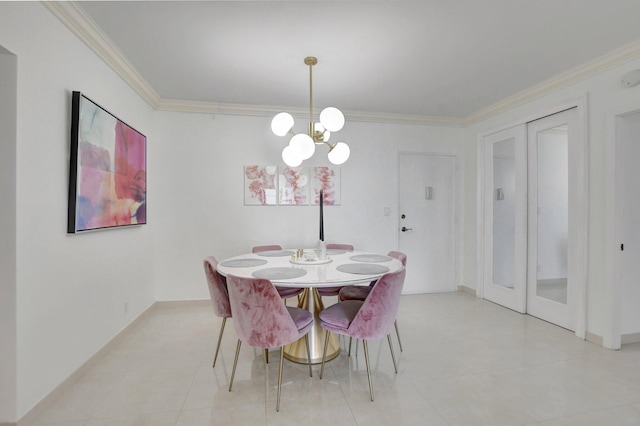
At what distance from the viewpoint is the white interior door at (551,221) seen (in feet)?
9.51

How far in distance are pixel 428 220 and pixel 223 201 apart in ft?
9.20

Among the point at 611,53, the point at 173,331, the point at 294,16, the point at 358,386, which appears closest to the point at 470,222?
the point at 611,53

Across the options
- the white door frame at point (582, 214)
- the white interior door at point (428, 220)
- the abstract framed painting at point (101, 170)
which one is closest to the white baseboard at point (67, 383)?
the abstract framed painting at point (101, 170)

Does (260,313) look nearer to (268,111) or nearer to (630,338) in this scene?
(268,111)

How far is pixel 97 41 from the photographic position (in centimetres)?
221

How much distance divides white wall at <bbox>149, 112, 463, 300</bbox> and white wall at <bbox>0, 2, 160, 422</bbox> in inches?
44.9

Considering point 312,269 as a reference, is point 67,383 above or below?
below

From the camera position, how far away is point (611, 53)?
2.46 metres

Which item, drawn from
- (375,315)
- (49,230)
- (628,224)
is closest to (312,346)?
(375,315)

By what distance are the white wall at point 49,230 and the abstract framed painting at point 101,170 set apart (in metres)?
0.05

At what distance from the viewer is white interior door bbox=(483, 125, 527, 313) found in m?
3.38

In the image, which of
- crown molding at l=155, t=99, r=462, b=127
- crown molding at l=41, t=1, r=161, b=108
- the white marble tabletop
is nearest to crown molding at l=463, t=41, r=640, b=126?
crown molding at l=155, t=99, r=462, b=127

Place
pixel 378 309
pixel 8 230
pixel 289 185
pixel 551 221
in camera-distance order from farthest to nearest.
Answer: pixel 289 185 < pixel 551 221 < pixel 378 309 < pixel 8 230

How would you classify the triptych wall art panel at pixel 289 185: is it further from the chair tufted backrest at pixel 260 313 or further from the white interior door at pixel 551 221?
the white interior door at pixel 551 221
